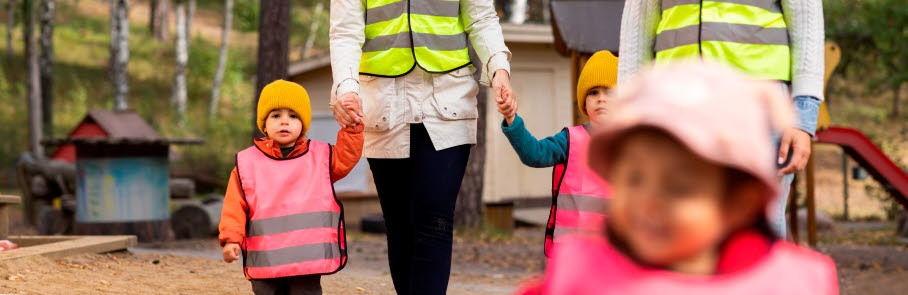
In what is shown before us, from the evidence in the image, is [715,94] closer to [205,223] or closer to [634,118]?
[634,118]

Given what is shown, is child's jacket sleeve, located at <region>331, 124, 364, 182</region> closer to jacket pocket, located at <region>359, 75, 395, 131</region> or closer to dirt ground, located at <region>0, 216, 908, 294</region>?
jacket pocket, located at <region>359, 75, 395, 131</region>

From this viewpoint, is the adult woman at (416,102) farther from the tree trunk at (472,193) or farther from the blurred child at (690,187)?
the tree trunk at (472,193)

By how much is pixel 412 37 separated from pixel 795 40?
1449 mm

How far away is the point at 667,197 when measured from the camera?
5.20 feet

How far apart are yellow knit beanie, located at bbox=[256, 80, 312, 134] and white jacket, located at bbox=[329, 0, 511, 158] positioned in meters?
0.49

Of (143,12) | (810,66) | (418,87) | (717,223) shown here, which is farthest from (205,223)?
(143,12)

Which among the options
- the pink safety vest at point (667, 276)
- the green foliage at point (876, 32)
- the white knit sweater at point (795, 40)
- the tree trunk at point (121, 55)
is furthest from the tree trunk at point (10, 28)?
the pink safety vest at point (667, 276)

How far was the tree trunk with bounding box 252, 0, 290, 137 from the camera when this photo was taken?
12.2 m

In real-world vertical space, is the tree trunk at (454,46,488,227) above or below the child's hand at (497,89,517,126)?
below

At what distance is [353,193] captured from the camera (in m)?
17.2

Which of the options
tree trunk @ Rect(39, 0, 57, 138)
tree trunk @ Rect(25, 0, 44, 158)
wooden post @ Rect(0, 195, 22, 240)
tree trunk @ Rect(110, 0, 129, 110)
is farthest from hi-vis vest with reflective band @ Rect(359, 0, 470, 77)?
tree trunk @ Rect(39, 0, 57, 138)

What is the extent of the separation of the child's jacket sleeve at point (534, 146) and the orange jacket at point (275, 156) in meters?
0.73

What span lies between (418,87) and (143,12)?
57.0m

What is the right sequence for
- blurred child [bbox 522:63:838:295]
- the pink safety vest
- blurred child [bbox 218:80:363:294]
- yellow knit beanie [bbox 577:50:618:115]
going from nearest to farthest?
1. blurred child [bbox 522:63:838:295]
2. the pink safety vest
3. yellow knit beanie [bbox 577:50:618:115]
4. blurred child [bbox 218:80:363:294]
